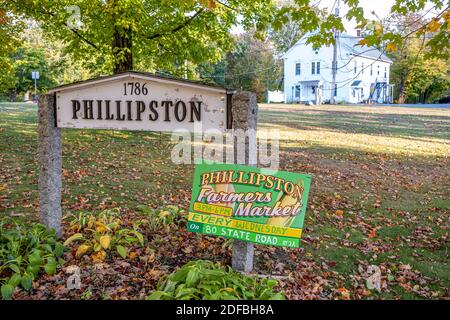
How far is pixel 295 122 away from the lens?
20406 mm

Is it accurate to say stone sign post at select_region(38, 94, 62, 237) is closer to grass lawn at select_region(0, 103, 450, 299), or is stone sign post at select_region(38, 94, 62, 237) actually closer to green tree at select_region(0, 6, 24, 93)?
grass lawn at select_region(0, 103, 450, 299)

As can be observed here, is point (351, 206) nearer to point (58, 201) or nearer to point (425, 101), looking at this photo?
point (58, 201)

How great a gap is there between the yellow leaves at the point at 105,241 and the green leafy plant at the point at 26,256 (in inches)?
17.0

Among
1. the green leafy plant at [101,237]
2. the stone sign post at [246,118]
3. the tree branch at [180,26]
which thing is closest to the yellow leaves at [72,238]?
the green leafy plant at [101,237]

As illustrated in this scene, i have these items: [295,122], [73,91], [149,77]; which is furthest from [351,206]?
[295,122]

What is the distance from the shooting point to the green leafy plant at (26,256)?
12.4 ft

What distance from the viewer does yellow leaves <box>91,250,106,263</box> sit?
437 centimetres

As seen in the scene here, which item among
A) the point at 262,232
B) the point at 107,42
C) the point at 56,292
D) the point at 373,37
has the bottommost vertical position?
the point at 56,292

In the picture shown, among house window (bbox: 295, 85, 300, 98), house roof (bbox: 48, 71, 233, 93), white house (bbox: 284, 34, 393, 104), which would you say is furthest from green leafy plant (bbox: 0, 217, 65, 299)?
house window (bbox: 295, 85, 300, 98)

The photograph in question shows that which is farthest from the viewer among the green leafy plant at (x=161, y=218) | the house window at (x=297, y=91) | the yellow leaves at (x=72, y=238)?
the house window at (x=297, y=91)

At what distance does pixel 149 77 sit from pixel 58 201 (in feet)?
6.52

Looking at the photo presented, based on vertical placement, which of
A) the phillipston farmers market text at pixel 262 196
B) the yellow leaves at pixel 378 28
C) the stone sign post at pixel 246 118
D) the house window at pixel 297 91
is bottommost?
the phillipston farmers market text at pixel 262 196

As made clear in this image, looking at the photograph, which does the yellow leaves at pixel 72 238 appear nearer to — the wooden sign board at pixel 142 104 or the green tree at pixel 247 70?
the wooden sign board at pixel 142 104

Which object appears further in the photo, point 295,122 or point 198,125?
point 295,122
